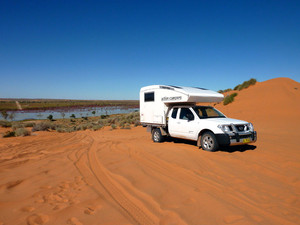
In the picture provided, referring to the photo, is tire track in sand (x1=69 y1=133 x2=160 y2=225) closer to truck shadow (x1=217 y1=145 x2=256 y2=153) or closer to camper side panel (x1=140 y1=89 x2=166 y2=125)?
camper side panel (x1=140 y1=89 x2=166 y2=125)

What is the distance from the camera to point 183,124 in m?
9.01

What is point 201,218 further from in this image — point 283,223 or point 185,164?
point 185,164

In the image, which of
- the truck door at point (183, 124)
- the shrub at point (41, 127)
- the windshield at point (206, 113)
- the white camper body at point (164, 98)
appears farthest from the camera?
the shrub at point (41, 127)

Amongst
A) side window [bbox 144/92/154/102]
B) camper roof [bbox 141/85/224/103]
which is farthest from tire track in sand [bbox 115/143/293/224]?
side window [bbox 144/92/154/102]

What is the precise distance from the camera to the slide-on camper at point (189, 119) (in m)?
7.57

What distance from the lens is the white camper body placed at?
355 inches

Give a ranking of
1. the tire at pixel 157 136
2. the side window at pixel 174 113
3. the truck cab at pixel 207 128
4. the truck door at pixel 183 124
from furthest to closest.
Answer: the tire at pixel 157 136
the side window at pixel 174 113
the truck door at pixel 183 124
the truck cab at pixel 207 128

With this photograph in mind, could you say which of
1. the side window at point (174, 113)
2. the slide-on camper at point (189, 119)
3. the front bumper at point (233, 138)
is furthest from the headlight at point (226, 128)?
the side window at point (174, 113)

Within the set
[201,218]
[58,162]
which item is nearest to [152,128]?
[58,162]

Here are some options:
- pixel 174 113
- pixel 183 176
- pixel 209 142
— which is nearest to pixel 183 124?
pixel 174 113

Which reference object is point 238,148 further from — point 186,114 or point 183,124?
point 186,114

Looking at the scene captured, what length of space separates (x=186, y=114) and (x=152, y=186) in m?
5.00

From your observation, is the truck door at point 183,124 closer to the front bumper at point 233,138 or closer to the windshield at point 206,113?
the windshield at point 206,113

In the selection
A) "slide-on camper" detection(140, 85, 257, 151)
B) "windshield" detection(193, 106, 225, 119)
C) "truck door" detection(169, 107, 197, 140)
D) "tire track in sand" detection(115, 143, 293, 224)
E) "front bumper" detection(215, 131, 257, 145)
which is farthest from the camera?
"windshield" detection(193, 106, 225, 119)
